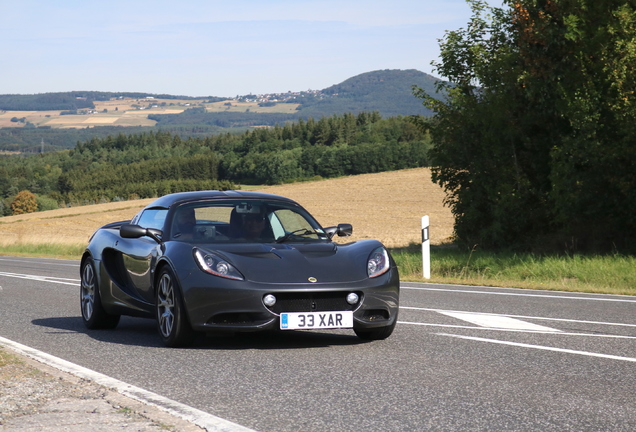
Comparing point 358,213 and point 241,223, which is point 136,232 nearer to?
point 241,223

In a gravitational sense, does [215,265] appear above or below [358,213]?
above

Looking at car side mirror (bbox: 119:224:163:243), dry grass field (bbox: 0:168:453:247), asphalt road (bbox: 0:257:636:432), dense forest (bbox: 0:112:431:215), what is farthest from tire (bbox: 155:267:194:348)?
dense forest (bbox: 0:112:431:215)

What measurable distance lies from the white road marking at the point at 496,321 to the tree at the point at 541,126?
37.5ft

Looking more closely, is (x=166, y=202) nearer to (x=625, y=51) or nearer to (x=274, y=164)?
(x=625, y=51)

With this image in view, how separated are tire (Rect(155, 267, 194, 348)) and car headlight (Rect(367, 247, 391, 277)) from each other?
1.63m

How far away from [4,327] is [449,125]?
69.5 feet

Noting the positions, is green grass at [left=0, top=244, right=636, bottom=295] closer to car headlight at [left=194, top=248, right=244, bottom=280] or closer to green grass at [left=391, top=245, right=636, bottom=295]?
green grass at [left=391, top=245, right=636, bottom=295]

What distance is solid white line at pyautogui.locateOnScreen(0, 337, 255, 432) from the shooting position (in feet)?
15.7

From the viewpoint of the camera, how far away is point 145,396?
18.5 ft

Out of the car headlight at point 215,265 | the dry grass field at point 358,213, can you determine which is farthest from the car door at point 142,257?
the dry grass field at point 358,213

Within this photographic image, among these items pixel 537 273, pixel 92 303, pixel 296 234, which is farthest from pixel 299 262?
pixel 537 273

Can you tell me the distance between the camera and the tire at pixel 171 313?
302 inches

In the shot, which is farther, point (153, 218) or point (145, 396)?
point (153, 218)

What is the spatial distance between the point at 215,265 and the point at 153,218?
1.73 m
